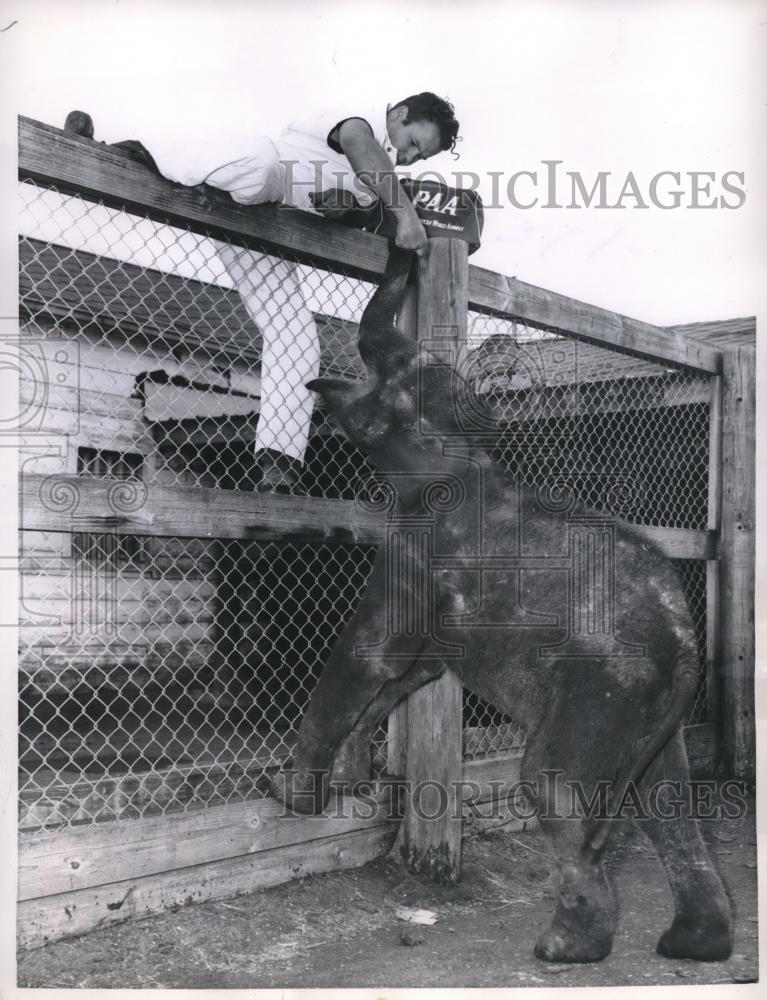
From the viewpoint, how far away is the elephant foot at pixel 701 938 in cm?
319

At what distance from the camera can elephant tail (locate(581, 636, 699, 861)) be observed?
3025 millimetres

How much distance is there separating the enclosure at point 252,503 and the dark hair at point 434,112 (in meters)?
0.48

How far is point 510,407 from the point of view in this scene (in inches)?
198

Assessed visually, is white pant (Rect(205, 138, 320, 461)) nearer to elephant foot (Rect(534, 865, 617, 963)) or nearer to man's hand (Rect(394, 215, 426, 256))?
man's hand (Rect(394, 215, 426, 256))

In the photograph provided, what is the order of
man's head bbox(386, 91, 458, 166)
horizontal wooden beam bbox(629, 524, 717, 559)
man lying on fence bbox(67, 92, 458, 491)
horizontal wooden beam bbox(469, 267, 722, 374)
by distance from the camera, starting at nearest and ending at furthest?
man lying on fence bbox(67, 92, 458, 491)
man's head bbox(386, 91, 458, 166)
horizontal wooden beam bbox(469, 267, 722, 374)
horizontal wooden beam bbox(629, 524, 717, 559)

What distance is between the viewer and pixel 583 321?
454cm

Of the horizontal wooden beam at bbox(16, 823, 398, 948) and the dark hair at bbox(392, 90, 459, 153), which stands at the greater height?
the dark hair at bbox(392, 90, 459, 153)

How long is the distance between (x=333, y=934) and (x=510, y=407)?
2738mm

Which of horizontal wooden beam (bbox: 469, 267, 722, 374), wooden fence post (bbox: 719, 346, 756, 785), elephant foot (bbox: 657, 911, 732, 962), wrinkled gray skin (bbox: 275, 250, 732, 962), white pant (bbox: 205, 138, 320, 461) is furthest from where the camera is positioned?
wooden fence post (bbox: 719, 346, 756, 785)

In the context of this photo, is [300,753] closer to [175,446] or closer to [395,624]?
[395,624]

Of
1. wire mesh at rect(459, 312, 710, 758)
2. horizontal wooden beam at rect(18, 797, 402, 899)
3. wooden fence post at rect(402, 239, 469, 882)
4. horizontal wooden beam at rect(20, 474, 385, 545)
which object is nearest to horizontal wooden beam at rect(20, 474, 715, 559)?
horizontal wooden beam at rect(20, 474, 385, 545)

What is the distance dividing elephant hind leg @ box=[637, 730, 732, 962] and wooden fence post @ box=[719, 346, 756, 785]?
6.50 ft

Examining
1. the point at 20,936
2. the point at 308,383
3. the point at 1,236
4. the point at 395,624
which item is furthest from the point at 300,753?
the point at 1,236
